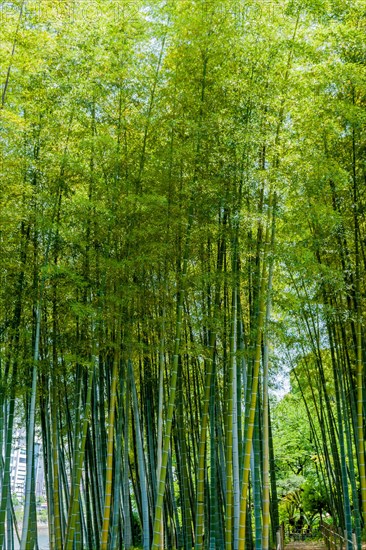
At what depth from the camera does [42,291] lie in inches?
254

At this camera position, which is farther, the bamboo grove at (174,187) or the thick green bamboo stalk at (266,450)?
the bamboo grove at (174,187)

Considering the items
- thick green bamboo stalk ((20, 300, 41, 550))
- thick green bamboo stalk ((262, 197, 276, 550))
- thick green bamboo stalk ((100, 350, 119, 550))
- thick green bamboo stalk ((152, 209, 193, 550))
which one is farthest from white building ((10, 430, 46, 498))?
thick green bamboo stalk ((262, 197, 276, 550))

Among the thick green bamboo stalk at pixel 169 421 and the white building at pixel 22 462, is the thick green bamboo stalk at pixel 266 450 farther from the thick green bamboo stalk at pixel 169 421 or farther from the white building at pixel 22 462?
the white building at pixel 22 462

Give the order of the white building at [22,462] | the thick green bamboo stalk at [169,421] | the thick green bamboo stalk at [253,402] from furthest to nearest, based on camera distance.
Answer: the white building at [22,462]
the thick green bamboo stalk at [169,421]
the thick green bamboo stalk at [253,402]

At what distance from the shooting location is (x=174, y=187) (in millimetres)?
6176

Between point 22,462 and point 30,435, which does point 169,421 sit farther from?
point 22,462

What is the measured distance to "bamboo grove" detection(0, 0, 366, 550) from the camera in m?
5.71

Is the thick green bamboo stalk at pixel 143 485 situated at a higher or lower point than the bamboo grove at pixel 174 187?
lower

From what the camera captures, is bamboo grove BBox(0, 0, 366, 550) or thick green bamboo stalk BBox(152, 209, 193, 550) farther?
bamboo grove BBox(0, 0, 366, 550)

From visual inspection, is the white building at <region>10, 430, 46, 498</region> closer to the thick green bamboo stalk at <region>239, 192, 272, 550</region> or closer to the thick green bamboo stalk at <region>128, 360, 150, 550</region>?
the thick green bamboo stalk at <region>128, 360, 150, 550</region>

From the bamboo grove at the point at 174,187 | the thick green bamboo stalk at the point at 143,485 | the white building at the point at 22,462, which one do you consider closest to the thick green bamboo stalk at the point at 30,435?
the bamboo grove at the point at 174,187

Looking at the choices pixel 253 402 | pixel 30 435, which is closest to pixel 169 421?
pixel 253 402

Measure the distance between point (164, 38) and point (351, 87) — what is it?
193 centimetres

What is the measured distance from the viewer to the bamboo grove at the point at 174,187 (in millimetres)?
5707
